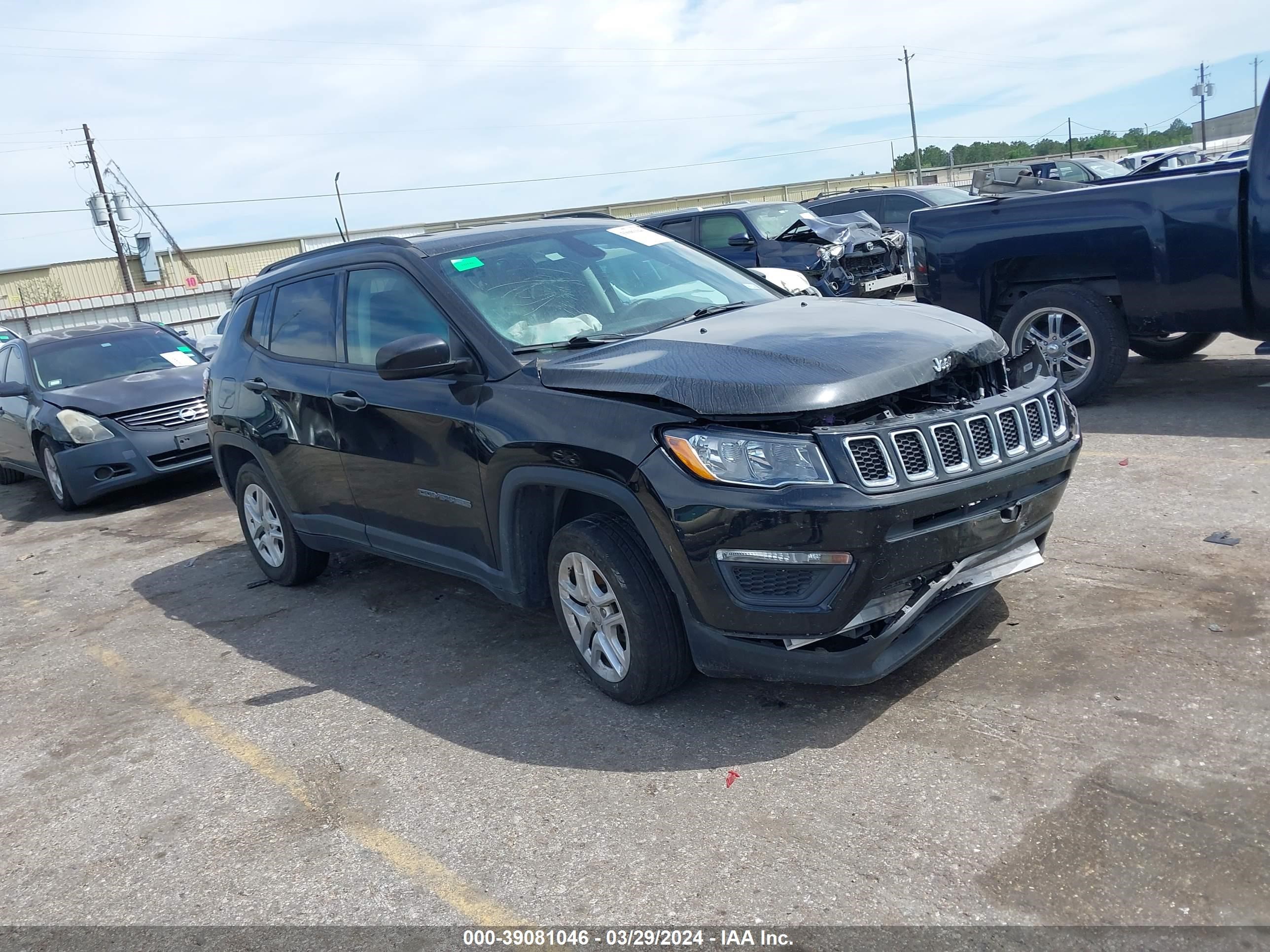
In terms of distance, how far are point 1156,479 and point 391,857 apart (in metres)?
4.63

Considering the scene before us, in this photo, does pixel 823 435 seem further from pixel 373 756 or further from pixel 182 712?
pixel 182 712

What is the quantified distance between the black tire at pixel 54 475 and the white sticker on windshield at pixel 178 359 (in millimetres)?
1372

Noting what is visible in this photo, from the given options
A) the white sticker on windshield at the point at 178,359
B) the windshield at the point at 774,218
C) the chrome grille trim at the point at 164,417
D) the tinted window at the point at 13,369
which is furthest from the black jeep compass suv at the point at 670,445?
the windshield at the point at 774,218

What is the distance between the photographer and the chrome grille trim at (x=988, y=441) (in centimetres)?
363

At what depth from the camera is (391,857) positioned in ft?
11.2

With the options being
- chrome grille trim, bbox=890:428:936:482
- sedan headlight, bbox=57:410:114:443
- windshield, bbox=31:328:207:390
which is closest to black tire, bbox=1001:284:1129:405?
chrome grille trim, bbox=890:428:936:482

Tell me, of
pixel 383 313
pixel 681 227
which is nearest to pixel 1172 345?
pixel 383 313

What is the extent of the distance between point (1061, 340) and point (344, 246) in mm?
5130

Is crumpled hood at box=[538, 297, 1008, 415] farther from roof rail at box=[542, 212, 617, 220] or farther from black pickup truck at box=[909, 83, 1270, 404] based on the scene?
black pickup truck at box=[909, 83, 1270, 404]

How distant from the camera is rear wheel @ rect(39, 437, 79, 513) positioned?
9.87m

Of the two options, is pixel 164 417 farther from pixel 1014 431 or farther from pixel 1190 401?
pixel 1190 401

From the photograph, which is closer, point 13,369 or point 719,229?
point 13,369

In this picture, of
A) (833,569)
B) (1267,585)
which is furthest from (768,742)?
(1267,585)

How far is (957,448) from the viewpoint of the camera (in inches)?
142
